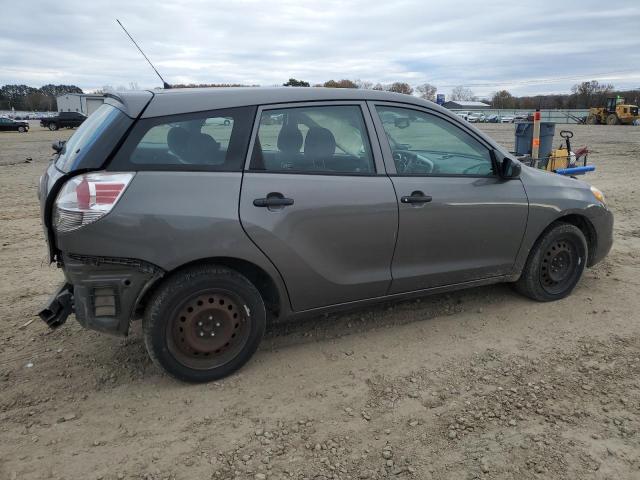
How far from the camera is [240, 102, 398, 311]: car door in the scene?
3.11 metres

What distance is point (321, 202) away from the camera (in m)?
3.23

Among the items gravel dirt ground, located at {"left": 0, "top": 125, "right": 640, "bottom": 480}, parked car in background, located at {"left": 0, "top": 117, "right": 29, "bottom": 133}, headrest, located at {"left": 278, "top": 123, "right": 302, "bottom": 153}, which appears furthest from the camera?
parked car in background, located at {"left": 0, "top": 117, "right": 29, "bottom": 133}

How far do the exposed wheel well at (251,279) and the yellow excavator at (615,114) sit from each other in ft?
172

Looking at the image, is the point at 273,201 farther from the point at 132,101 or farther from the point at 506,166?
the point at 506,166

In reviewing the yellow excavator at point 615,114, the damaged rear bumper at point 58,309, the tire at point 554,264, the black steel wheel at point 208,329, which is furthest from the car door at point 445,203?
the yellow excavator at point 615,114

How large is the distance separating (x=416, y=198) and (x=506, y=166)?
87 centimetres

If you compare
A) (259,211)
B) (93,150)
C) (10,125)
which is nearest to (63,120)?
(10,125)

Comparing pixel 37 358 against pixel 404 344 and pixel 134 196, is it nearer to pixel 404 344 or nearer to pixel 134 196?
pixel 134 196

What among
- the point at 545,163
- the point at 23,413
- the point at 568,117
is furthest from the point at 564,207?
the point at 568,117

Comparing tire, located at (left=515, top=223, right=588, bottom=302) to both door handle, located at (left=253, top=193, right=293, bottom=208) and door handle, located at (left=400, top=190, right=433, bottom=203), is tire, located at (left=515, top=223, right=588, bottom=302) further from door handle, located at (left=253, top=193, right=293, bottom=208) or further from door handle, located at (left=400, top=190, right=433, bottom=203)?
door handle, located at (left=253, top=193, right=293, bottom=208)

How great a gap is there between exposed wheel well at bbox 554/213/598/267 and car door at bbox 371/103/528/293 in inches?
25.7

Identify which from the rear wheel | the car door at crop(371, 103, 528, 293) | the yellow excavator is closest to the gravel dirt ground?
the car door at crop(371, 103, 528, 293)

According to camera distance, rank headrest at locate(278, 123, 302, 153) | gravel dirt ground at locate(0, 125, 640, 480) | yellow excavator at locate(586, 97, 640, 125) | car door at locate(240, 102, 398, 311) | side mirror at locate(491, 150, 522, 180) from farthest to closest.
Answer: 1. yellow excavator at locate(586, 97, 640, 125)
2. side mirror at locate(491, 150, 522, 180)
3. headrest at locate(278, 123, 302, 153)
4. car door at locate(240, 102, 398, 311)
5. gravel dirt ground at locate(0, 125, 640, 480)

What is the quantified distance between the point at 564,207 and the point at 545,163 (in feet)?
16.5
